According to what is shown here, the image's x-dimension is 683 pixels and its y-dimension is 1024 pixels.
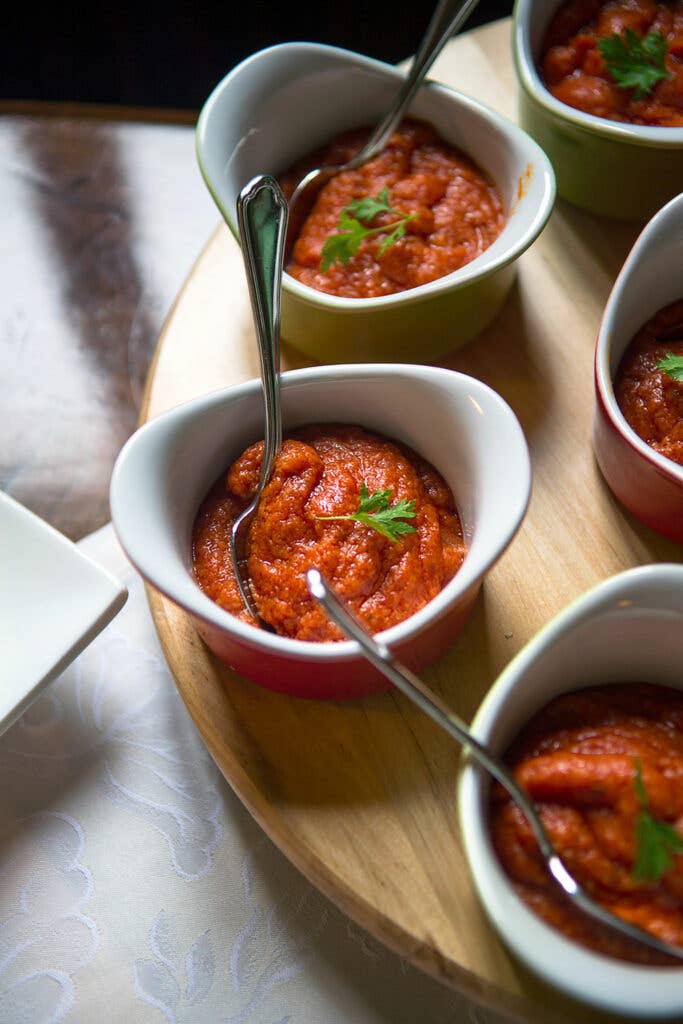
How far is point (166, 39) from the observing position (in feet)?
9.00

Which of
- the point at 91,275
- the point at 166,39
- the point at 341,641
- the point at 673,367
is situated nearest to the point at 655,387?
the point at 673,367

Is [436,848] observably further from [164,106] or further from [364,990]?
[164,106]

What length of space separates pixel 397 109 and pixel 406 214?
0.23 meters

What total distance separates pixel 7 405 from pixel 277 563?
38.1 inches

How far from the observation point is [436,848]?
127 centimetres

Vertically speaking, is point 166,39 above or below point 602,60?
below

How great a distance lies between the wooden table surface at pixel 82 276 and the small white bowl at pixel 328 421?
1.90 ft

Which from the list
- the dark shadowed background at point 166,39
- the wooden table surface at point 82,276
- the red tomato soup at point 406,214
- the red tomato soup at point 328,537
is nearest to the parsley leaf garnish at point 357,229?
the red tomato soup at point 406,214

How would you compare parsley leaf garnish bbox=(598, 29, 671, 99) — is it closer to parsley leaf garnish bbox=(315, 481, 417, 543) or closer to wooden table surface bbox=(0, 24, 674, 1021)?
wooden table surface bbox=(0, 24, 674, 1021)

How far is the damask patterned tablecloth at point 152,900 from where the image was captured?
54.9 inches

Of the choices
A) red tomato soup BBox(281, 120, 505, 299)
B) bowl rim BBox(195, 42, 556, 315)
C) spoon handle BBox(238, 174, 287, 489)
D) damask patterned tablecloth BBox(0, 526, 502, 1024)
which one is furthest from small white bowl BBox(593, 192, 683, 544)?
damask patterned tablecloth BBox(0, 526, 502, 1024)

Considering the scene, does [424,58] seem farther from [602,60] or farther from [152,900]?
[152,900]

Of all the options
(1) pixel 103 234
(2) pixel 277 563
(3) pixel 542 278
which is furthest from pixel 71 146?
(2) pixel 277 563

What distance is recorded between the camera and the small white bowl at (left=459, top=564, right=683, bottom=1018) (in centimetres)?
102
